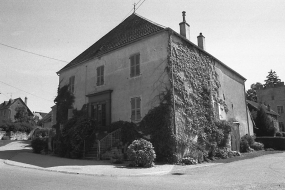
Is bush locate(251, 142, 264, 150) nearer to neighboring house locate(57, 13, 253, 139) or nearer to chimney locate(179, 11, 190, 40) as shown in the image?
neighboring house locate(57, 13, 253, 139)

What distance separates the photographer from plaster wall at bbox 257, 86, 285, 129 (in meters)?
49.8

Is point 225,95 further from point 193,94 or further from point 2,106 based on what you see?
point 2,106

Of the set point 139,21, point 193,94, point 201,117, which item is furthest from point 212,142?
point 139,21

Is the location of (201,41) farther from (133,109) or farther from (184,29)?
(133,109)

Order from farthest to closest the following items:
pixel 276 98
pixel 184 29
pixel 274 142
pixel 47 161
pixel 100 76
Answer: pixel 276 98
pixel 274 142
pixel 100 76
pixel 184 29
pixel 47 161

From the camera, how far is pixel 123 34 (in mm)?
19219

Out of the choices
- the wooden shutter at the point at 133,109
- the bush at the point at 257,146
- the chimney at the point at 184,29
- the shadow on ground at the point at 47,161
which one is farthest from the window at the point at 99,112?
the bush at the point at 257,146

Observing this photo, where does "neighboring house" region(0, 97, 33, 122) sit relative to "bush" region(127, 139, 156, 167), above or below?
above

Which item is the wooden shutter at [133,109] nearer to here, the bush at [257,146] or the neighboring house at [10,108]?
the bush at [257,146]

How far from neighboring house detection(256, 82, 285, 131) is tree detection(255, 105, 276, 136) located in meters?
22.0

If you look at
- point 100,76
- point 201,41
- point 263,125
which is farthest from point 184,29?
point 263,125

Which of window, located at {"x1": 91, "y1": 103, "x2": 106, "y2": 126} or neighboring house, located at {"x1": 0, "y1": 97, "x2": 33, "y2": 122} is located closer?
window, located at {"x1": 91, "y1": 103, "x2": 106, "y2": 126}

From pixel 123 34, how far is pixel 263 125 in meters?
21.7

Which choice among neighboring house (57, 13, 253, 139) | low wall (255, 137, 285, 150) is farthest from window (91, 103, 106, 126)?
low wall (255, 137, 285, 150)
